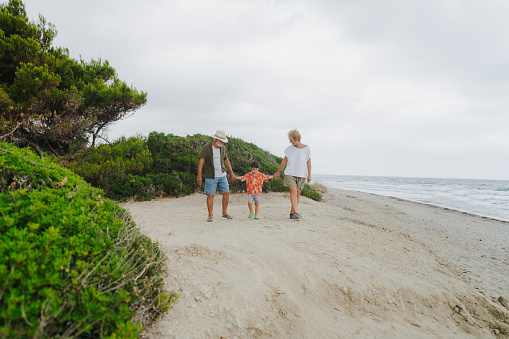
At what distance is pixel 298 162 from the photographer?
697 centimetres

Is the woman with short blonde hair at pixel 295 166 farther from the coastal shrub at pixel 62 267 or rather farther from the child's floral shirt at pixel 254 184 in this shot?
the coastal shrub at pixel 62 267

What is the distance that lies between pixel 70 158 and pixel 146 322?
373 inches

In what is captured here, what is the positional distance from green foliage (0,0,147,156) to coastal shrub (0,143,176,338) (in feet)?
24.6

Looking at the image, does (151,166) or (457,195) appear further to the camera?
(457,195)

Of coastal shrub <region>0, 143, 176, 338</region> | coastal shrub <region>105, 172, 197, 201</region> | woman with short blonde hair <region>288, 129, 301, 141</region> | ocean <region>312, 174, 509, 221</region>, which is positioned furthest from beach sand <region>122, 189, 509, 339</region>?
ocean <region>312, 174, 509, 221</region>

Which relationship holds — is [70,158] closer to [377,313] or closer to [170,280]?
[170,280]

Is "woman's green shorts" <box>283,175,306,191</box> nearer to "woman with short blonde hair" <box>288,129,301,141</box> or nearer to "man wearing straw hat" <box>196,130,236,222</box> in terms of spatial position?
"woman with short blonde hair" <box>288,129,301,141</box>

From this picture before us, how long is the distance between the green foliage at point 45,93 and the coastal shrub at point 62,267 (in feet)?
24.6

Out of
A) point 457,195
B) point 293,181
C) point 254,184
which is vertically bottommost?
point 457,195

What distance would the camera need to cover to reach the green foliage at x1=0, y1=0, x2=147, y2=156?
Answer: 28.9 feet

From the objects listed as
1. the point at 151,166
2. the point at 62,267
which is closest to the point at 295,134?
the point at 62,267

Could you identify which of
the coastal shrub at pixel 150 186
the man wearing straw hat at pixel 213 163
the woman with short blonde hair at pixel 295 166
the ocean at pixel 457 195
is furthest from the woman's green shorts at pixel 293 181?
the ocean at pixel 457 195

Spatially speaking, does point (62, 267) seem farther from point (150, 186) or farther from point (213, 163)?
point (150, 186)

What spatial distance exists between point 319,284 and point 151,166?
1007cm
